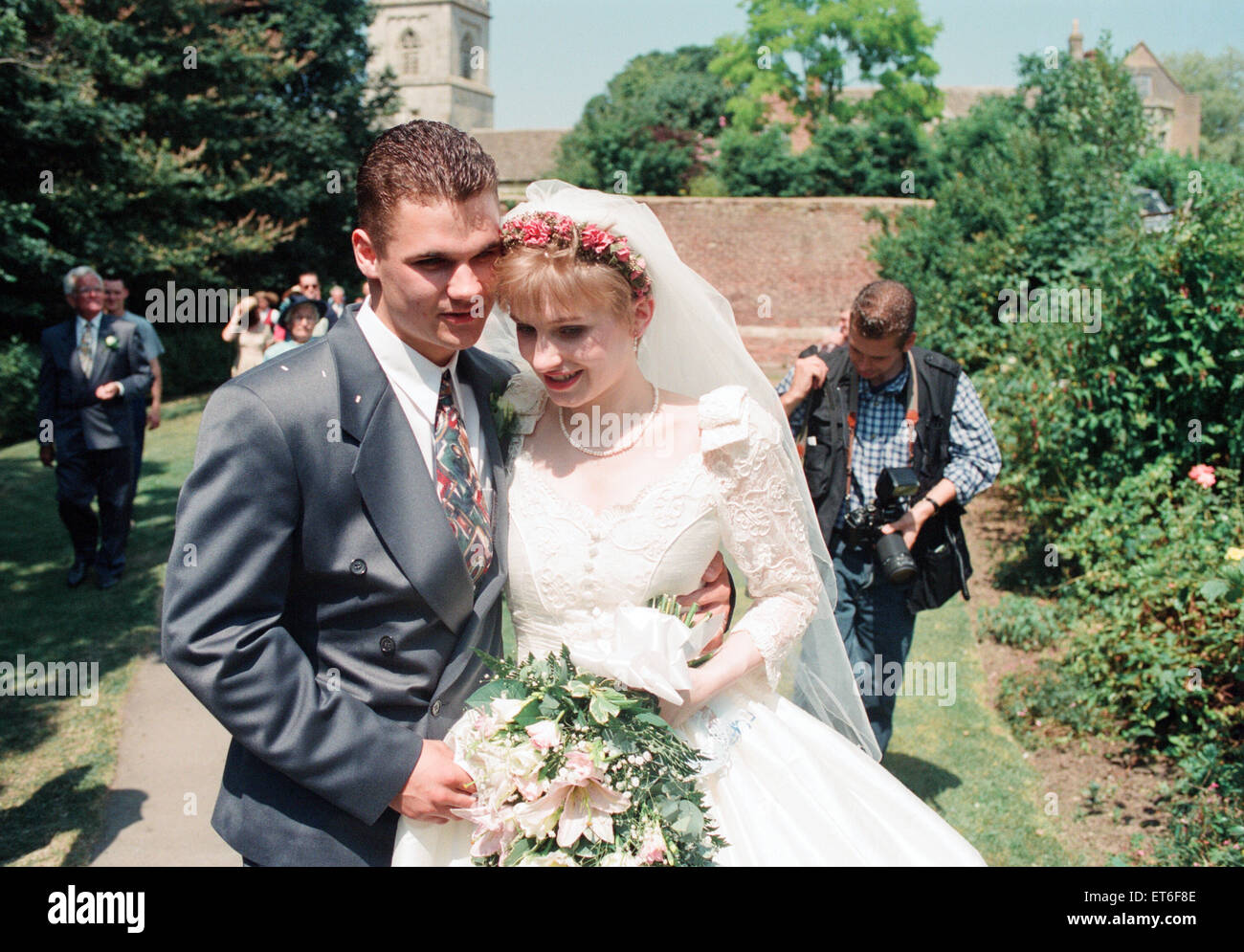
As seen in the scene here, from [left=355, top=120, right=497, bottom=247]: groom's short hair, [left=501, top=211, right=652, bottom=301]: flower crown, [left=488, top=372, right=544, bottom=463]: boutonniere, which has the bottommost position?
[left=488, top=372, right=544, bottom=463]: boutonniere

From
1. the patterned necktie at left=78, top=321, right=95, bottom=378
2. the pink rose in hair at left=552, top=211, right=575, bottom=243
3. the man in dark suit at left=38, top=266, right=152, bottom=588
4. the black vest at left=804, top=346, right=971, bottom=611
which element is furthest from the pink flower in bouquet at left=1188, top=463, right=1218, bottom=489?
the patterned necktie at left=78, top=321, right=95, bottom=378

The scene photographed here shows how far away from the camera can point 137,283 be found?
742 inches

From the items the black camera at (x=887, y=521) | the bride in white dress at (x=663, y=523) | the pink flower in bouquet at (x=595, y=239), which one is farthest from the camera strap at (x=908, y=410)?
the pink flower in bouquet at (x=595, y=239)

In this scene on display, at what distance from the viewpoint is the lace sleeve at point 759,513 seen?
8.09 ft

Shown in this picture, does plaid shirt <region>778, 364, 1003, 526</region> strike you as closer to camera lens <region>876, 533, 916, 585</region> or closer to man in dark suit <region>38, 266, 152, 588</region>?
camera lens <region>876, 533, 916, 585</region>

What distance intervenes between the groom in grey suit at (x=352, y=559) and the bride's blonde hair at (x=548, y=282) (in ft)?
0.26

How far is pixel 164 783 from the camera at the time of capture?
15.6 feet

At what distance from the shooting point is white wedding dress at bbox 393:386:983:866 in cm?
234

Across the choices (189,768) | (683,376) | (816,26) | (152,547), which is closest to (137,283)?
(152,547)

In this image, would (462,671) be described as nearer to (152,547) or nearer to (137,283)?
(152,547)

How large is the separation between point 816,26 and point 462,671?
3988cm

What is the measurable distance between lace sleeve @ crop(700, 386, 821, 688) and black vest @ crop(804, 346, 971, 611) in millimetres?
1566
